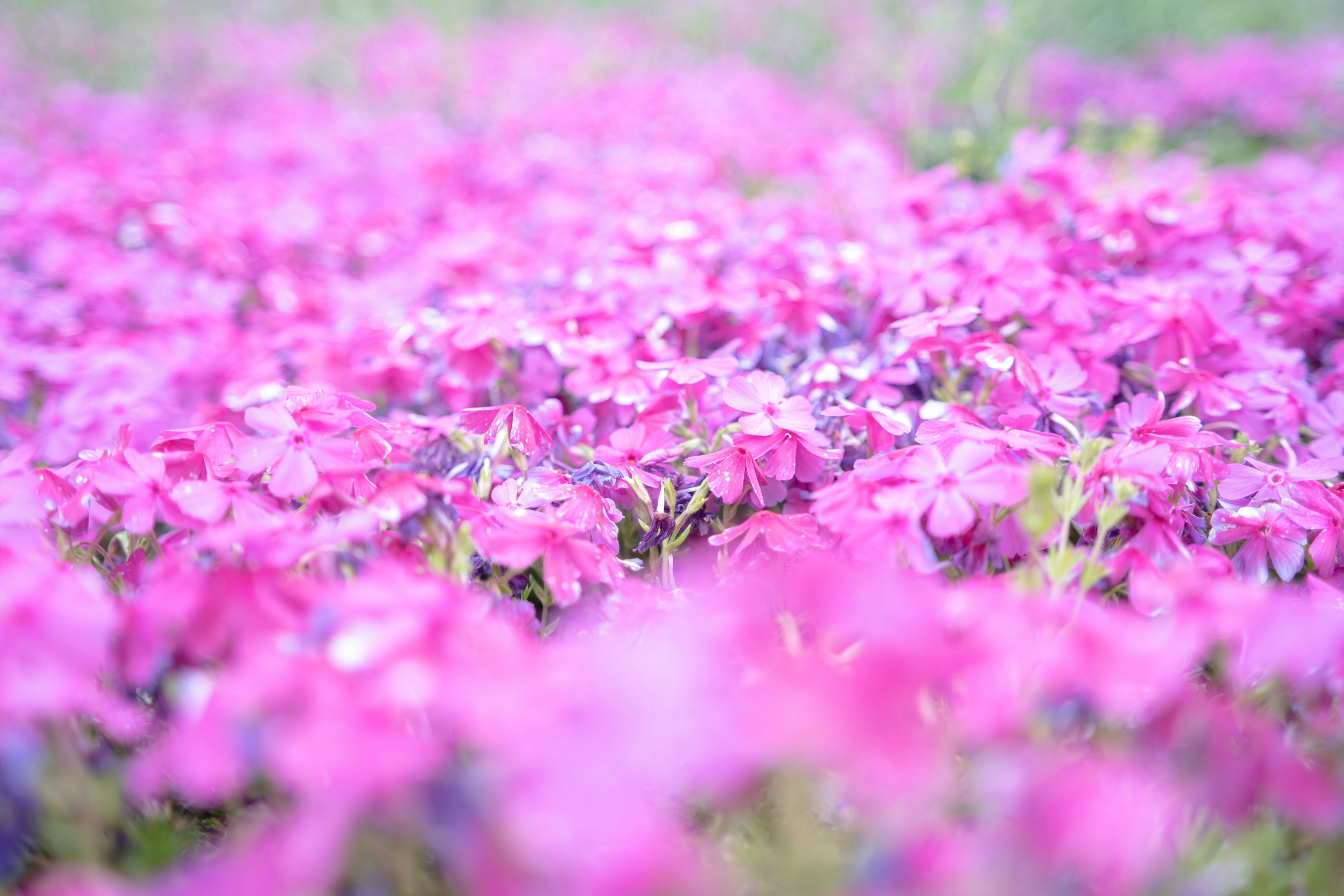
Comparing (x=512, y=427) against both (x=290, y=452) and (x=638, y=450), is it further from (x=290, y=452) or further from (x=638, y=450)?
(x=290, y=452)

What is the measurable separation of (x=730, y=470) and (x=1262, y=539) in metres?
0.75

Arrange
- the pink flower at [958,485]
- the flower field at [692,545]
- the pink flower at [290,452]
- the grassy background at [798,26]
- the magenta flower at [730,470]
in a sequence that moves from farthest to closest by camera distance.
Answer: the grassy background at [798,26] → the magenta flower at [730,470] → the pink flower at [290,452] → the pink flower at [958,485] → the flower field at [692,545]

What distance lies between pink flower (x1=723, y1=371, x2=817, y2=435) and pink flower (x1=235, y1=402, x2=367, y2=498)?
0.54 meters

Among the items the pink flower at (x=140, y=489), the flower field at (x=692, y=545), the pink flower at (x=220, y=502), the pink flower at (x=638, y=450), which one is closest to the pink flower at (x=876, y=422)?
the flower field at (x=692, y=545)

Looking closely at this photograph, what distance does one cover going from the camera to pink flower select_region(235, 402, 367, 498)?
1.06 m

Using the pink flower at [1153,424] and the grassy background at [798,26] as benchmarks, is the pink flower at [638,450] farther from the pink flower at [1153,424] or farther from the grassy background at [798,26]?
the grassy background at [798,26]

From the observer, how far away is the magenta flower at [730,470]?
1167 millimetres

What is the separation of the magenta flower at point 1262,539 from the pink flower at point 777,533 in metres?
0.58

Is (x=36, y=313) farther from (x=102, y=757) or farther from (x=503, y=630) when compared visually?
(x=503, y=630)

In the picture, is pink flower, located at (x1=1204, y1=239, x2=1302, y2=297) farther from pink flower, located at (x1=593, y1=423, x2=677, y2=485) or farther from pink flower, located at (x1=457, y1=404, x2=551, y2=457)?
pink flower, located at (x1=457, y1=404, x2=551, y2=457)

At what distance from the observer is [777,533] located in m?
1.13

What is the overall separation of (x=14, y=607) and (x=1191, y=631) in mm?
1012

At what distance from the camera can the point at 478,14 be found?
692 cm

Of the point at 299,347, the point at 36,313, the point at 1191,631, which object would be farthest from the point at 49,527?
the point at 1191,631
